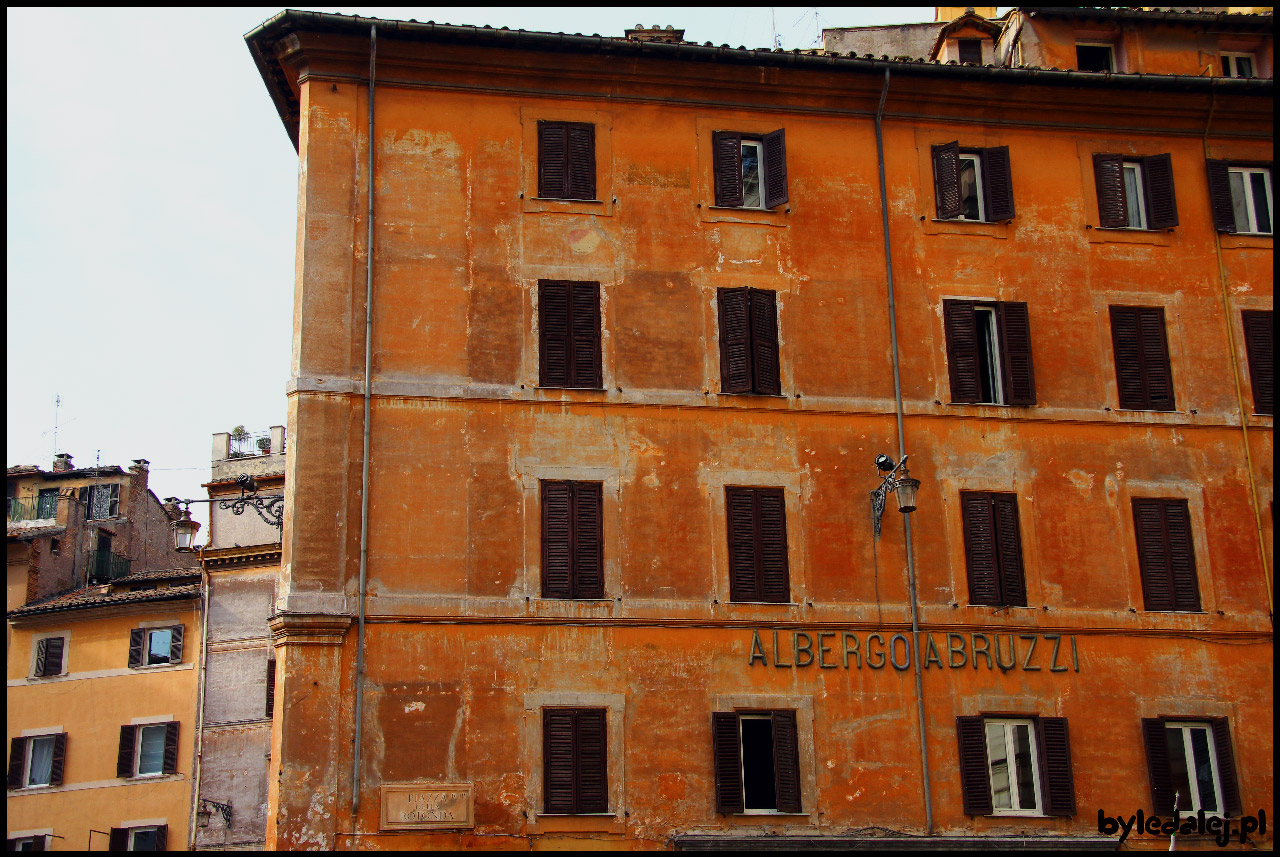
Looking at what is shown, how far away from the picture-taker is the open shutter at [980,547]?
23.1m

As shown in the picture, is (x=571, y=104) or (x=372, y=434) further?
(x=571, y=104)

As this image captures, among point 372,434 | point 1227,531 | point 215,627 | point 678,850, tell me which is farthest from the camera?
point 215,627

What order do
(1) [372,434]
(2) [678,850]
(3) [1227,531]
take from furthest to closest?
(3) [1227,531], (1) [372,434], (2) [678,850]

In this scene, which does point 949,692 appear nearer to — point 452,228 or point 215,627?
point 452,228

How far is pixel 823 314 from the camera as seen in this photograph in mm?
24312

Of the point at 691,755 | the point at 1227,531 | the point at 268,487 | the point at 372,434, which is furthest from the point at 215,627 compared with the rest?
the point at 1227,531

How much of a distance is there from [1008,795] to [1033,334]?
7822mm

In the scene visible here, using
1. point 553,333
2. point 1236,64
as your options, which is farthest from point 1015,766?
point 1236,64

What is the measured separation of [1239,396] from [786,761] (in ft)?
34.3

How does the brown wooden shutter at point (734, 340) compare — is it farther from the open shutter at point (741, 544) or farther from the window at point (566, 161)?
the window at point (566, 161)

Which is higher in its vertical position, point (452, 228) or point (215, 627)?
point (452, 228)

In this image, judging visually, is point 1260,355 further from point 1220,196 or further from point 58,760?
point 58,760

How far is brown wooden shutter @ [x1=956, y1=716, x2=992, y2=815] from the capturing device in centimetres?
2183

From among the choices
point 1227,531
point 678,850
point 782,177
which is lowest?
point 678,850
